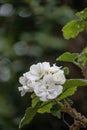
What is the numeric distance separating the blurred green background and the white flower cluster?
1.14 metres

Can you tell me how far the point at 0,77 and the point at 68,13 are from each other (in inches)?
15.8

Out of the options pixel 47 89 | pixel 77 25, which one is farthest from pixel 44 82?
pixel 77 25

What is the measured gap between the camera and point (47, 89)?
2.09 ft

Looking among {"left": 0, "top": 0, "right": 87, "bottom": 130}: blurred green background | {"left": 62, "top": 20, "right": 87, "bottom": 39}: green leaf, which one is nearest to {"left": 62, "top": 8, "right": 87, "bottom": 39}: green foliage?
{"left": 62, "top": 20, "right": 87, "bottom": 39}: green leaf

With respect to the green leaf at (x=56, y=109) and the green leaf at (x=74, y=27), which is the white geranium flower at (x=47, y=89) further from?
the green leaf at (x=74, y=27)

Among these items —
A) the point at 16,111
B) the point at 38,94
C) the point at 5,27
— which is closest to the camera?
the point at 38,94

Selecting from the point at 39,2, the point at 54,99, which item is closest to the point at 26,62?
the point at 39,2

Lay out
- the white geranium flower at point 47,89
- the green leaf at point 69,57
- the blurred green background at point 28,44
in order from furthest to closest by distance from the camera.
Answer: the blurred green background at point 28,44
the green leaf at point 69,57
the white geranium flower at point 47,89

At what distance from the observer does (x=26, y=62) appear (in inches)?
86.9

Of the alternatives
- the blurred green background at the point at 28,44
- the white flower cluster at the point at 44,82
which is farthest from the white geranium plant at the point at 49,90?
the blurred green background at the point at 28,44

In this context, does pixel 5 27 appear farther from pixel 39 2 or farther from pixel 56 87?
pixel 56 87

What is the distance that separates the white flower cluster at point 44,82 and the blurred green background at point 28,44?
44.7 inches

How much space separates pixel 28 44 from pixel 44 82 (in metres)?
1.48

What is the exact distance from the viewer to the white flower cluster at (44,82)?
2.04 ft
